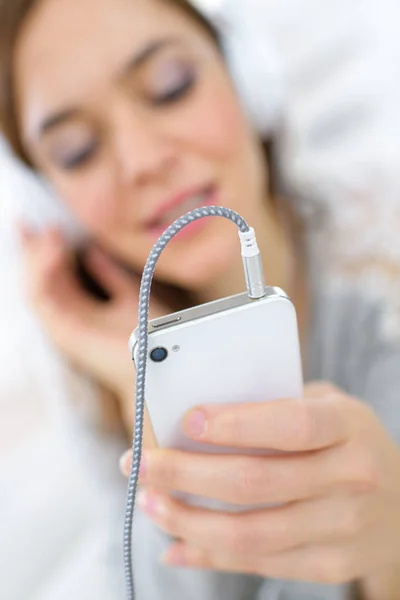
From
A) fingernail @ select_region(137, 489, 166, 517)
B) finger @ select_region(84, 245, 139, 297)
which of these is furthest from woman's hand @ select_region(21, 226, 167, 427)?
fingernail @ select_region(137, 489, 166, 517)

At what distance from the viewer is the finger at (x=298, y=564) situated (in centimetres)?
33

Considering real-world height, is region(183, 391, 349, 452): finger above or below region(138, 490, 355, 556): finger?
above

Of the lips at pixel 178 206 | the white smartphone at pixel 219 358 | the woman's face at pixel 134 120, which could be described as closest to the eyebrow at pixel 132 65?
the woman's face at pixel 134 120

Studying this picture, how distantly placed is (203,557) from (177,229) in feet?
0.75

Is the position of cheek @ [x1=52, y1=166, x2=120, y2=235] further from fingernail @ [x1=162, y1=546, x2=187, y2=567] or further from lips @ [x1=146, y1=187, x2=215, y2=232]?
fingernail @ [x1=162, y1=546, x2=187, y2=567]

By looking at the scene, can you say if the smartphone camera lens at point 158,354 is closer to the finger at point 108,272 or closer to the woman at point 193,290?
the woman at point 193,290

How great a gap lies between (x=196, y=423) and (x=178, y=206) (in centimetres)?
15

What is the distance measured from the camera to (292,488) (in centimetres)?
30

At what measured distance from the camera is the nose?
405mm

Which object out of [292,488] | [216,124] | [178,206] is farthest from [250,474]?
[216,124]

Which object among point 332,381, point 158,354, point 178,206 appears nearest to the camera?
point 158,354

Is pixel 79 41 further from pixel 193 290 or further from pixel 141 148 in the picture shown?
A: pixel 193 290

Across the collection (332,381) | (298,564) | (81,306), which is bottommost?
(298,564)

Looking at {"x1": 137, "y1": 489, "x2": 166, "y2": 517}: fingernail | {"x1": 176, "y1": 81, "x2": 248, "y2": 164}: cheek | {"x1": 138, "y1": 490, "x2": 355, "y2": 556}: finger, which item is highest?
{"x1": 176, "y1": 81, "x2": 248, "y2": 164}: cheek
